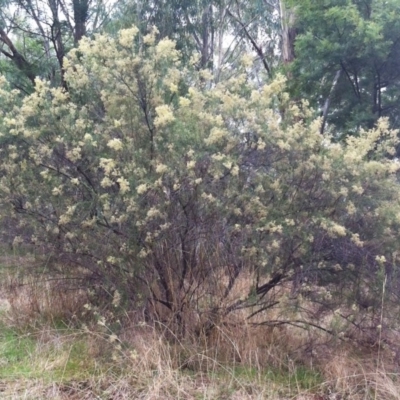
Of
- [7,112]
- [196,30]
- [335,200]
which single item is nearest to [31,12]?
[196,30]

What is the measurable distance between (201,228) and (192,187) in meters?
0.39

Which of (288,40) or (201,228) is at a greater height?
(288,40)

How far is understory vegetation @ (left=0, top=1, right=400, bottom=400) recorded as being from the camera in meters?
4.03

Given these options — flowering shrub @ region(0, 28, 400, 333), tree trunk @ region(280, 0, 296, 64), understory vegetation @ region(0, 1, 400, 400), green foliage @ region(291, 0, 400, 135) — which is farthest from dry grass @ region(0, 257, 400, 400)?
tree trunk @ region(280, 0, 296, 64)

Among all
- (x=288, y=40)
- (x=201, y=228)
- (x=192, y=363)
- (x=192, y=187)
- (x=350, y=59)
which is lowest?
(x=192, y=363)

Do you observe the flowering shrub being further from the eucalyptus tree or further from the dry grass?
the eucalyptus tree

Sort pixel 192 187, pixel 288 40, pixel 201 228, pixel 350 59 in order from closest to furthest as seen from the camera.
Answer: pixel 192 187 < pixel 201 228 < pixel 350 59 < pixel 288 40

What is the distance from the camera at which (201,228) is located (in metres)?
4.24

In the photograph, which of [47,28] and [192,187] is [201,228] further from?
[47,28]

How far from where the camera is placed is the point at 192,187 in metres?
4.07

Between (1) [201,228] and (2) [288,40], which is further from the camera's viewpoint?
(2) [288,40]

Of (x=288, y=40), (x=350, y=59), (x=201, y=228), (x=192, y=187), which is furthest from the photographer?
(x=288, y=40)

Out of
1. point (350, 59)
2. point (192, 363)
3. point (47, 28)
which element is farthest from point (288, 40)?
point (192, 363)

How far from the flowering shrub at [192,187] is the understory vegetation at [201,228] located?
0.01 m
